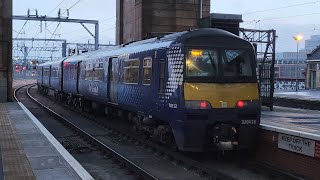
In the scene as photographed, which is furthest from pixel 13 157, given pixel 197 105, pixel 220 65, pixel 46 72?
pixel 46 72

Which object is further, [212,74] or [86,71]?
[86,71]

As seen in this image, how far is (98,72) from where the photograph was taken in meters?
19.4

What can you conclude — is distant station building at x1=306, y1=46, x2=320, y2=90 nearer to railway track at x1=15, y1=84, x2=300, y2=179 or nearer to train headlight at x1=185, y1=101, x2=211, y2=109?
railway track at x1=15, y1=84, x2=300, y2=179

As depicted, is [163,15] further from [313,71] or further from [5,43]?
[313,71]

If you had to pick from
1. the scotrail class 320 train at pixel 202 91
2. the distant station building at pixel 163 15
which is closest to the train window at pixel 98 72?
the scotrail class 320 train at pixel 202 91

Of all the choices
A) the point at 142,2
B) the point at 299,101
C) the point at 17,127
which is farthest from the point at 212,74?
the point at 142,2

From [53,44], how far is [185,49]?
2599 inches

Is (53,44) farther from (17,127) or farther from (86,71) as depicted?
(17,127)

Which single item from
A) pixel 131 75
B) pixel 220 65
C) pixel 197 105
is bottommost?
pixel 197 105

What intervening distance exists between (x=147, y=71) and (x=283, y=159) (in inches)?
167

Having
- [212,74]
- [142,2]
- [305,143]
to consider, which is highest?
[142,2]

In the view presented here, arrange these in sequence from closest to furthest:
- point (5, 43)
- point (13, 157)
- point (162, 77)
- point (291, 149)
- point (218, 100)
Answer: point (13, 157) → point (291, 149) → point (218, 100) → point (162, 77) → point (5, 43)

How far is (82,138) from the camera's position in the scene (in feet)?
50.7

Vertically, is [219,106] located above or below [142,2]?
below
